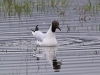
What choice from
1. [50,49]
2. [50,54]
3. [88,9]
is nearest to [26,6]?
[88,9]

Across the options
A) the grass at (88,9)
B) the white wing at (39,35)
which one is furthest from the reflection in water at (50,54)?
the grass at (88,9)

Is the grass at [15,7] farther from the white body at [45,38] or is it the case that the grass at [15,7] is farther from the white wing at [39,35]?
the white body at [45,38]

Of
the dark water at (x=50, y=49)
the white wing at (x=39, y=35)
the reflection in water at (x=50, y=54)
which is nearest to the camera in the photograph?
the dark water at (x=50, y=49)

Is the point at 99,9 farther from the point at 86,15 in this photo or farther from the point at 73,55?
the point at 73,55

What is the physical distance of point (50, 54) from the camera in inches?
579

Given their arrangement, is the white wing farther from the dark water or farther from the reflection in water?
the reflection in water

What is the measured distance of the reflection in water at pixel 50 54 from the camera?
13.2 meters

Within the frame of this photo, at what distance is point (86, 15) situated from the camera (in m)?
20.9

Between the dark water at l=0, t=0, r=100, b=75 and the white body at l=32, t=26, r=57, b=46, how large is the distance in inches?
9.0

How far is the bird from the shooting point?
16.2 m

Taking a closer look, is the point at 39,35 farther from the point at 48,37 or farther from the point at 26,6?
the point at 26,6

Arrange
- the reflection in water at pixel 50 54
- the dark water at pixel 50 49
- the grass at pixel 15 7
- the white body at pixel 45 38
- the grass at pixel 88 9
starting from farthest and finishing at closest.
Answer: the grass at pixel 15 7 → the grass at pixel 88 9 → the white body at pixel 45 38 → the reflection in water at pixel 50 54 → the dark water at pixel 50 49

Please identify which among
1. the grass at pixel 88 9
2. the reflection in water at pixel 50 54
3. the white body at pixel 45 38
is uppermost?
the grass at pixel 88 9

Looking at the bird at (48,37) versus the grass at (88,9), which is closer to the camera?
the bird at (48,37)
